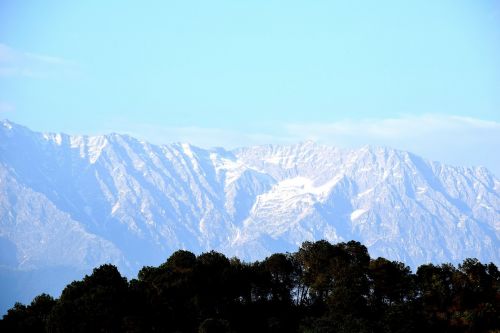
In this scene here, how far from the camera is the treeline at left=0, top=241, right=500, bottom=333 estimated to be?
119 m

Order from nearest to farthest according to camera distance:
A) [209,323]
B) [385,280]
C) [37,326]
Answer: [209,323]
[37,326]
[385,280]

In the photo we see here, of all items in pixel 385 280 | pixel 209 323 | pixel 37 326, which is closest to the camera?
pixel 209 323

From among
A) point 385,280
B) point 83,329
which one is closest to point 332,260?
point 385,280

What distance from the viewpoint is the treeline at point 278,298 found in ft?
392

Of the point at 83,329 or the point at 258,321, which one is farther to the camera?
the point at 258,321

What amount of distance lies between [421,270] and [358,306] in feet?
64.7

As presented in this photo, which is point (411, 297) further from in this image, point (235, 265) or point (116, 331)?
point (116, 331)

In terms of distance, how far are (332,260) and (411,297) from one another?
16.1m

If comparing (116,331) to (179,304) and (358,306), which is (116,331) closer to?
(179,304)

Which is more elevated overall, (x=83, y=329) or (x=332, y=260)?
(x=332, y=260)

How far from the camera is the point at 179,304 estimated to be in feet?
432

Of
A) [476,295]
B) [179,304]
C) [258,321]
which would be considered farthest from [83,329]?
[476,295]

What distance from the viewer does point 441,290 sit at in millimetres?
129375

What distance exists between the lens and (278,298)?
14525 cm
